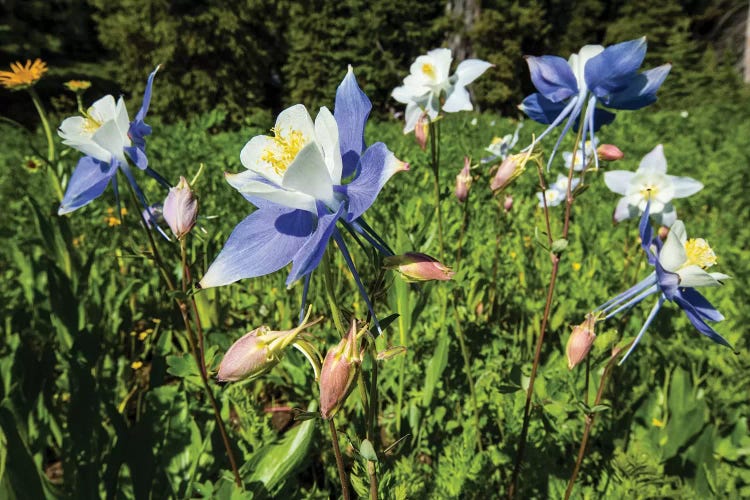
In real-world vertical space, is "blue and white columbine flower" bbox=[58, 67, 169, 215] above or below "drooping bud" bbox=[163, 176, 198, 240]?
above

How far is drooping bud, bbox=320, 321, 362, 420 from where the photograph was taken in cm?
53

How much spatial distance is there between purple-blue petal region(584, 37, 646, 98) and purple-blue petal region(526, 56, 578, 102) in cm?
5

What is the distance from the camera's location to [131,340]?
7.18 feet

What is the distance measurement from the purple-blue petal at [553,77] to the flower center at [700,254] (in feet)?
1.37

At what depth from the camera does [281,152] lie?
28.2 inches

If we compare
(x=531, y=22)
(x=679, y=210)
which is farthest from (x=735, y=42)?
(x=679, y=210)

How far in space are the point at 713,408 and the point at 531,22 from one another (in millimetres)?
19052

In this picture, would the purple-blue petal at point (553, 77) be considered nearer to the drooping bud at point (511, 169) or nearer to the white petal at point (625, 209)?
the drooping bud at point (511, 169)

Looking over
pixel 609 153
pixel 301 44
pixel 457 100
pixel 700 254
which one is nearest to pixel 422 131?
pixel 457 100

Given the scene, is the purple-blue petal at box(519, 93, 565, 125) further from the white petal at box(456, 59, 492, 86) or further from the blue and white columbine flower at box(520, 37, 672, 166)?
the white petal at box(456, 59, 492, 86)

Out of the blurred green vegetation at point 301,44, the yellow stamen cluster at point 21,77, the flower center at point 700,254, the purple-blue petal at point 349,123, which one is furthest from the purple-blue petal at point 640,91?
the blurred green vegetation at point 301,44

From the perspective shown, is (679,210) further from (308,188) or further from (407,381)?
(308,188)

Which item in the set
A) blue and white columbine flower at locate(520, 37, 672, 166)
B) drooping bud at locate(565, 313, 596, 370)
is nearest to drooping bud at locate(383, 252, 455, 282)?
drooping bud at locate(565, 313, 596, 370)

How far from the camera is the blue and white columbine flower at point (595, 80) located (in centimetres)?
92
